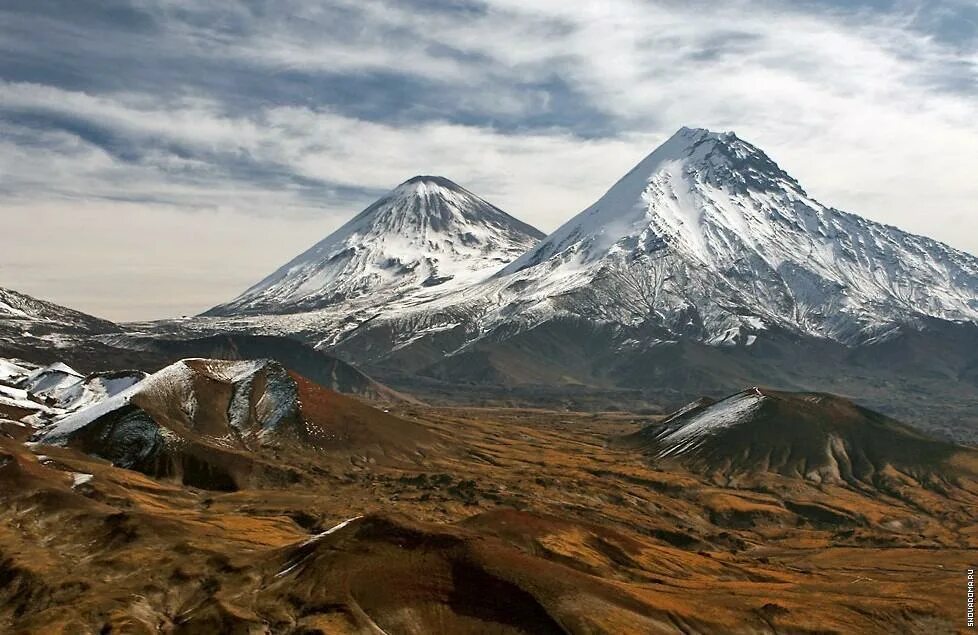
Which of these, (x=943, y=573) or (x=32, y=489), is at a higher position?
(x=32, y=489)

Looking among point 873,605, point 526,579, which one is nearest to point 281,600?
point 526,579

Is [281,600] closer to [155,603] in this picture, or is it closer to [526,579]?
[155,603]

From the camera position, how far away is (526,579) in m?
113

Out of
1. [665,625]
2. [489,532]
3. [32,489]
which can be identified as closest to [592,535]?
[489,532]

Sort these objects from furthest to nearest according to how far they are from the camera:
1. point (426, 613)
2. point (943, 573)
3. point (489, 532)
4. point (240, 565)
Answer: point (943, 573) < point (489, 532) < point (240, 565) < point (426, 613)

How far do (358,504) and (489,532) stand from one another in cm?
6083

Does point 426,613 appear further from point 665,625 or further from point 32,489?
point 32,489

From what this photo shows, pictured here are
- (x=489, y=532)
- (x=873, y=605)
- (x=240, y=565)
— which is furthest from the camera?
(x=489, y=532)

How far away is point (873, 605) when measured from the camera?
13475 centimetres

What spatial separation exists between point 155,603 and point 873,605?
98882 millimetres

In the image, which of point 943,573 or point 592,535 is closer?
point 592,535

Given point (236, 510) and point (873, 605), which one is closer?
point (873, 605)

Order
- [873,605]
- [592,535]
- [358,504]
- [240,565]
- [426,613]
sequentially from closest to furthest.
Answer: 1. [426,613]
2. [240,565]
3. [873,605]
4. [592,535]
5. [358,504]

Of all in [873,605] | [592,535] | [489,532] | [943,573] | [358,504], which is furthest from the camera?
[358,504]
